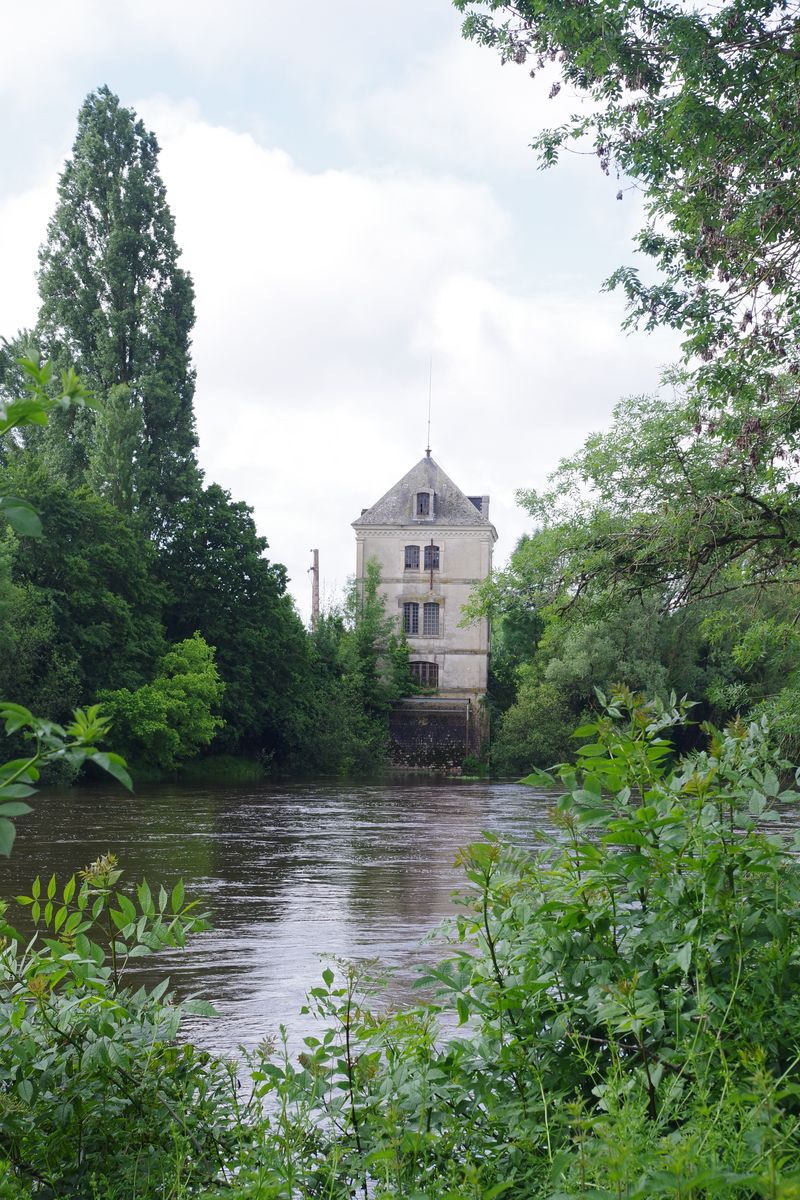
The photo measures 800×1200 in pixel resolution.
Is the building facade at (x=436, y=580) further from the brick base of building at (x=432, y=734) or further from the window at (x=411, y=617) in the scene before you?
the brick base of building at (x=432, y=734)

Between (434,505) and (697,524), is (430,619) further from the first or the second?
(697,524)

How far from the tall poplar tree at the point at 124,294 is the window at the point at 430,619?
46.7ft

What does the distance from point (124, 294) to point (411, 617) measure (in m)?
18.6

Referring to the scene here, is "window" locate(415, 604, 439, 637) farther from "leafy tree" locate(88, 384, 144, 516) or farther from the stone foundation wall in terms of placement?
"leafy tree" locate(88, 384, 144, 516)

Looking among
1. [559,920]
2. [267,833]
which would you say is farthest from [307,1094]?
[267,833]

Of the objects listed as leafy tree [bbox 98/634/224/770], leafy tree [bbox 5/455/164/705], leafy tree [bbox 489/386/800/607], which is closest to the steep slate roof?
leafy tree [bbox 98/634/224/770]

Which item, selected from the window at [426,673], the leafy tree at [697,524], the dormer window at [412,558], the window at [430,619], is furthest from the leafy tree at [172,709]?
the leafy tree at [697,524]

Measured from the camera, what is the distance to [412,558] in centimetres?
5081

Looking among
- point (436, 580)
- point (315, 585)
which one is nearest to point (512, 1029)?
point (436, 580)

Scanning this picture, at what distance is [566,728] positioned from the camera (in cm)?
4338

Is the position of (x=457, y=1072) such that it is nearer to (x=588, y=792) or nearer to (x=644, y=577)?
(x=588, y=792)

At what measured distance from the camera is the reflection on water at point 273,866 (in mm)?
8266

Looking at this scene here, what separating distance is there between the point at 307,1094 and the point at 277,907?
929 cm

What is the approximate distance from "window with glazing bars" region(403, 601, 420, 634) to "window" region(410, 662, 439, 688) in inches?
59.5
